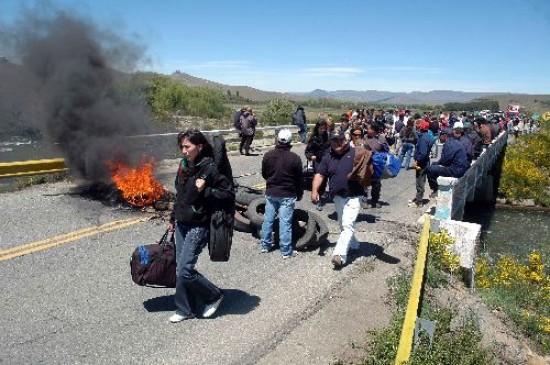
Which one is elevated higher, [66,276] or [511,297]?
[66,276]

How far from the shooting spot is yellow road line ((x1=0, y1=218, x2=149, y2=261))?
25.2 ft

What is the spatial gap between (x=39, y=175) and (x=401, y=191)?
966cm

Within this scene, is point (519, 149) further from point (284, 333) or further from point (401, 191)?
point (284, 333)

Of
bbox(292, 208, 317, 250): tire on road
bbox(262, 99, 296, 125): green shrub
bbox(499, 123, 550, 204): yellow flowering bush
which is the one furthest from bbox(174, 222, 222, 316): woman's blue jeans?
bbox(262, 99, 296, 125): green shrub

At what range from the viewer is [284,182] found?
7852 millimetres

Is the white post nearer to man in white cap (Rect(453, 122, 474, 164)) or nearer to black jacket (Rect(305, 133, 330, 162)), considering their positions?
man in white cap (Rect(453, 122, 474, 164))

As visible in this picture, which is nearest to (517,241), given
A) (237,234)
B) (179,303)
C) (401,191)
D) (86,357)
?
(401,191)

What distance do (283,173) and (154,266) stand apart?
2.82m

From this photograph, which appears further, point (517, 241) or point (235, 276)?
point (517, 241)

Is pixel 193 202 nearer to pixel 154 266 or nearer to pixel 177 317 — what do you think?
pixel 154 266

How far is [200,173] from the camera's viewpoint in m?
5.39

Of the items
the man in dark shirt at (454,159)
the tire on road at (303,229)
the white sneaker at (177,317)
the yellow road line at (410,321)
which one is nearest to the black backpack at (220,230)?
the white sneaker at (177,317)

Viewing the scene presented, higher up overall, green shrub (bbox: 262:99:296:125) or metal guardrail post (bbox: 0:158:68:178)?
metal guardrail post (bbox: 0:158:68:178)

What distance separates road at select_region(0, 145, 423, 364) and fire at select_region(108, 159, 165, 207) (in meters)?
0.44
